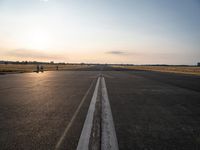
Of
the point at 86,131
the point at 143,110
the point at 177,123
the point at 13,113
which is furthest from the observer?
the point at 143,110

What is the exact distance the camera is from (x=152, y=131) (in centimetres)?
421

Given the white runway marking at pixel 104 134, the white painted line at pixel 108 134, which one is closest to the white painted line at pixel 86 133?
the white runway marking at pixel 104 134

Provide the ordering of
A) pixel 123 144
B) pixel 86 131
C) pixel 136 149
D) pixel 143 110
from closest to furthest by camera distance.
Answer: pixel 136 149 < pixel 123 144 < pixel 86 131 < pixel 143 110

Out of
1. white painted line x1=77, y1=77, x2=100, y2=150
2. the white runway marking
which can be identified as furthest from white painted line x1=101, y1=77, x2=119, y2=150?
white painted line x1=77, y1=77, x2=100, y2=150

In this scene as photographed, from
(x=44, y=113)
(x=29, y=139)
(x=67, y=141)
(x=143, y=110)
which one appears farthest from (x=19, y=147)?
(x=143, y=110)

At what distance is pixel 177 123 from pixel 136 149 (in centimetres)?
214

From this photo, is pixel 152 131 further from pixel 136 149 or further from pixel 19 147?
pixel 19 147

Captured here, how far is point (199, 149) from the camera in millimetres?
3270

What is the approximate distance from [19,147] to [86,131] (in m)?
1.37

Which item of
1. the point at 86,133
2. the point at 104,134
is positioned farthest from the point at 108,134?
the point at 86,133

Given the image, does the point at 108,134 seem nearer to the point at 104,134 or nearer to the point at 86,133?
the point at 104,134

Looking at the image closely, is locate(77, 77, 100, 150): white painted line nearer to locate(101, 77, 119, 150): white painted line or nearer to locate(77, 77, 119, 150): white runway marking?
locate(77, 77, 119, 150): white runway marking

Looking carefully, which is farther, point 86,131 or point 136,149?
point 86,131

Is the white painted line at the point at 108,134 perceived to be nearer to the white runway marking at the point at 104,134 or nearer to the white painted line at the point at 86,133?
the white runway marking at the point at 104,134
